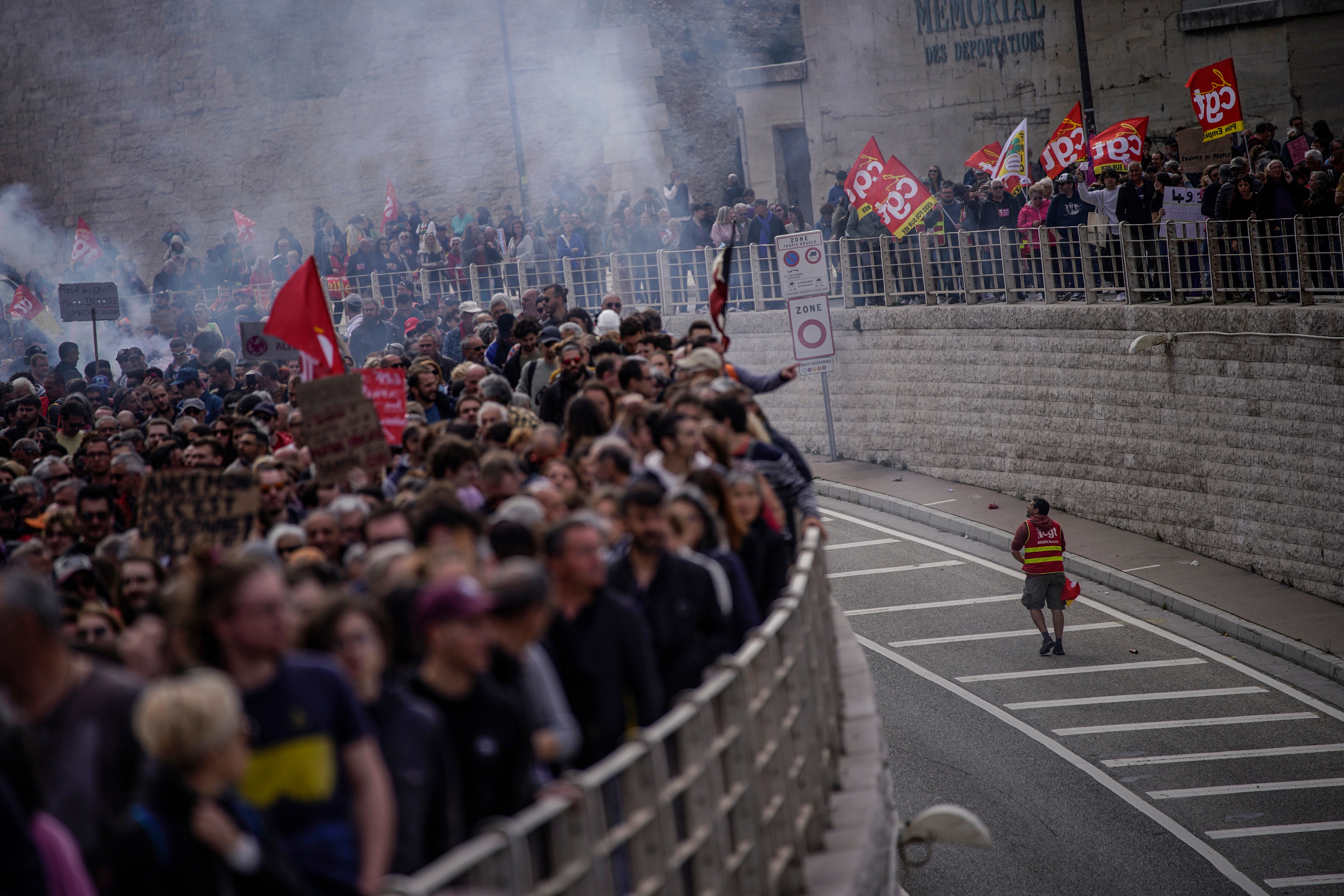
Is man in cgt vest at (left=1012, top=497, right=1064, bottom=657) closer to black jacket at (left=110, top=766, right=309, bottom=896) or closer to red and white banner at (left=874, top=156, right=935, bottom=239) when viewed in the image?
red and white banner at (left=874, top=156, right=935, bottom=239)

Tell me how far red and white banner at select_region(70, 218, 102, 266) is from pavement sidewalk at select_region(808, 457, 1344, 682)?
14.3 metres

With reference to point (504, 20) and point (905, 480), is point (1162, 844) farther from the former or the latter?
point (504, 20)

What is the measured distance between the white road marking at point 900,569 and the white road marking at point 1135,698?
13.9ft

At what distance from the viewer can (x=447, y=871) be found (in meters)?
3.28

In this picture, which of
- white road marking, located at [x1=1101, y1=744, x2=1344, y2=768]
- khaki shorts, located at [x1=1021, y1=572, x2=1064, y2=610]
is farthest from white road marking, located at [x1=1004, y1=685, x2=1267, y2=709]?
khaki shorts, located at [x1=1021, y1=572, x2=1064, y2=610]

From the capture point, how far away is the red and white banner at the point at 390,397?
10.6m

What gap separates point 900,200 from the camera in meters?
22.6

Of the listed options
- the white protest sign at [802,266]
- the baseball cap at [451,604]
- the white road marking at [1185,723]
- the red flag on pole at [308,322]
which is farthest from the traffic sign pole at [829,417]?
the baseball cap at [451,604]

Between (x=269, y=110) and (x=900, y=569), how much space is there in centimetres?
3115

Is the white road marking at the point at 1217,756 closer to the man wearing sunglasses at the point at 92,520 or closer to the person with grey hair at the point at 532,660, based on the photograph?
the man wearing sunglasses at the point at 92,520

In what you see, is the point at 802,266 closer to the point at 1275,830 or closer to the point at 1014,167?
the point at 1014,167

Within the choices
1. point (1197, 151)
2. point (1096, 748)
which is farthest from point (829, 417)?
point (1096, 748)

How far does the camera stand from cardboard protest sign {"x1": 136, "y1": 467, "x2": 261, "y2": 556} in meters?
7.43

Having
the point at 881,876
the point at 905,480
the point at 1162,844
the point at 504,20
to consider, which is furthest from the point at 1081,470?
the point at 504,20
